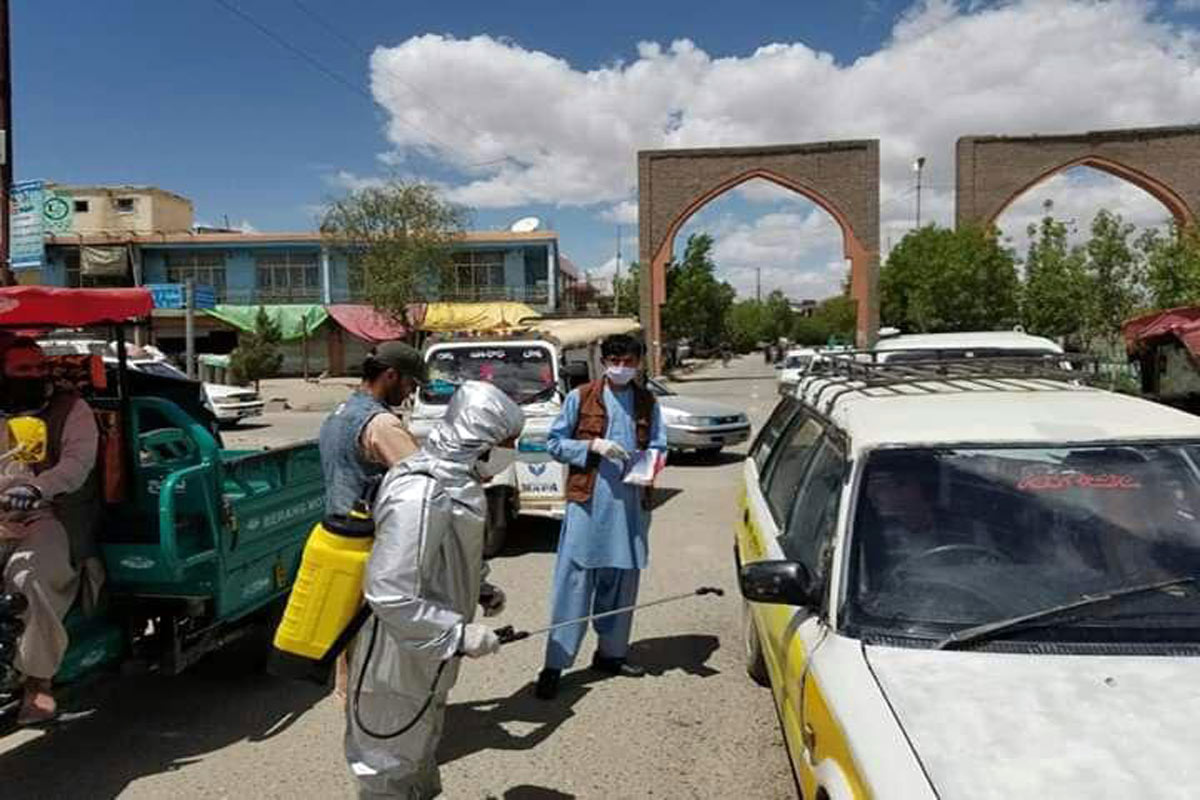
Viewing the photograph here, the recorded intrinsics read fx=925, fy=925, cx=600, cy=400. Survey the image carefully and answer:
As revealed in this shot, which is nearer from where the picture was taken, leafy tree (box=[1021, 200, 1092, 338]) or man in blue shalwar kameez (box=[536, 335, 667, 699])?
man in blue shalwar kameez (box=[536, 335, 667, 699])

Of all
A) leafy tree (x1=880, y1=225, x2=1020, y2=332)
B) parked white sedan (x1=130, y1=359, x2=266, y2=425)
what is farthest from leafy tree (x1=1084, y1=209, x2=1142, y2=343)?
parked white sedan (x1=130, y1=359, x2=266, y2=425)

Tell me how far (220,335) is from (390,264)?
17059mm

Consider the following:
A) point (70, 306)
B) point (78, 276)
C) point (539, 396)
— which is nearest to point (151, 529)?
point (70, 306)

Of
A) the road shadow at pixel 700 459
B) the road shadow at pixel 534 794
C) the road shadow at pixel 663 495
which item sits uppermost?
the road shadow at pixel 700 459

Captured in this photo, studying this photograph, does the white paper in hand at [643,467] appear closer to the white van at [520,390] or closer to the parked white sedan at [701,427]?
the white van at [520,390]

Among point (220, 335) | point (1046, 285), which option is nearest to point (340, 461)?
point (1046, 285)

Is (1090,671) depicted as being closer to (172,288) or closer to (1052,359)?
(1052,359)

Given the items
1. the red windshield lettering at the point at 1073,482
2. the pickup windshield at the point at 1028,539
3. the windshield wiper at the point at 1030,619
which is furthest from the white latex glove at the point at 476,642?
the red windshield lettering at the point at 1073,482

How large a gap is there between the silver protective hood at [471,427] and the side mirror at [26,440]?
2163 mm

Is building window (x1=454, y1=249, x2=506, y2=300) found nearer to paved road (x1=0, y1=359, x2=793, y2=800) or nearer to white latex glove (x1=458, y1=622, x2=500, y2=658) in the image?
paved road (x1=0, y1=359, x2=793, y2=800)

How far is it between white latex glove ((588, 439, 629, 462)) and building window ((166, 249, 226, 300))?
45.2 metres

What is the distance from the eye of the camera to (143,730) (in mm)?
4480

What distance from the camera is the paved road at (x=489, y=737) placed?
3.87m

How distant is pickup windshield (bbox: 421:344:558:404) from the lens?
8828mm
